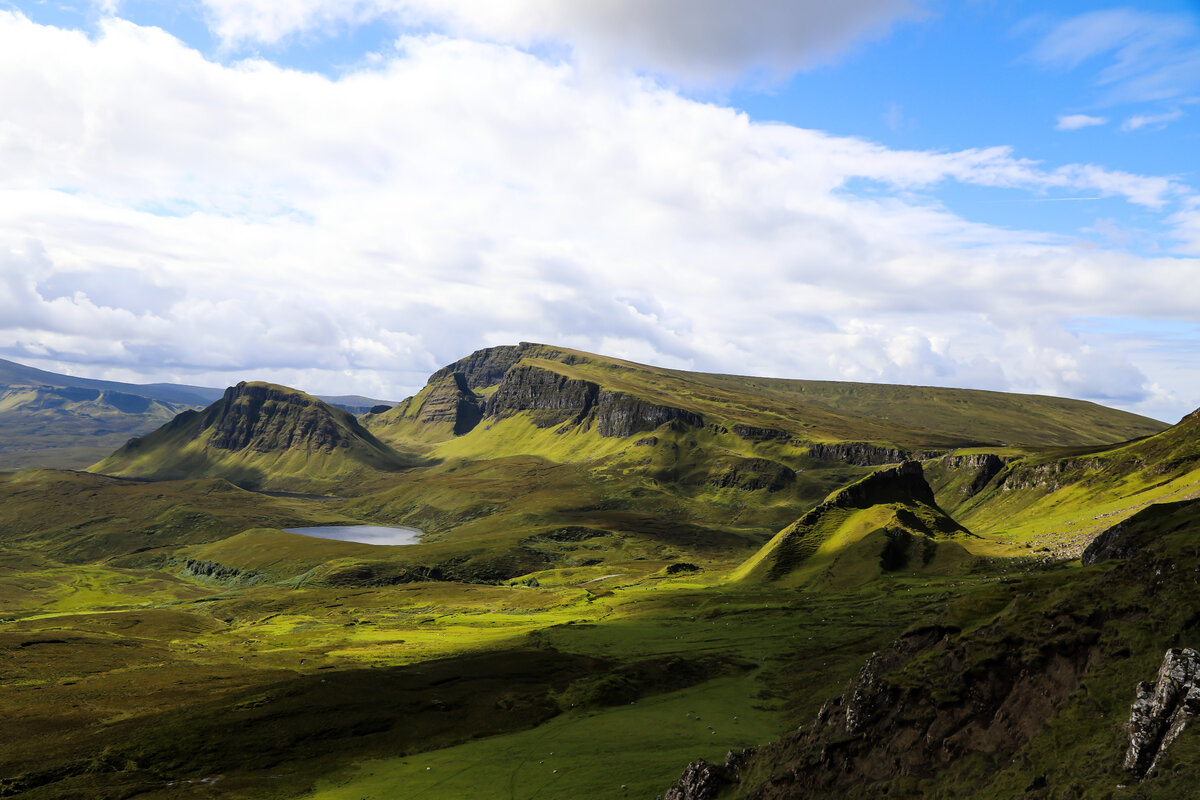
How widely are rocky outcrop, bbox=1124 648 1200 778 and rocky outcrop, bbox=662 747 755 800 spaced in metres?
27.0

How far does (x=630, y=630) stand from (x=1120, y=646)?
107 metres

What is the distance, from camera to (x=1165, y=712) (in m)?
32.1

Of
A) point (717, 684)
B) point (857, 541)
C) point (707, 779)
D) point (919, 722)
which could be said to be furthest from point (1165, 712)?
point (857, 541)

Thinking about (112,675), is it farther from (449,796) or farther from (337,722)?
(449,796)

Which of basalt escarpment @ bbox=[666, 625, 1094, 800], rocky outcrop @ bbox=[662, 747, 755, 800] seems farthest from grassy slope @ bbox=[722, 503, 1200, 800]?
rocky outcrop @ bbox=[662, 747, 755, 800]

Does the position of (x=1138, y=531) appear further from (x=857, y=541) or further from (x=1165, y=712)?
(x=857, y=541)

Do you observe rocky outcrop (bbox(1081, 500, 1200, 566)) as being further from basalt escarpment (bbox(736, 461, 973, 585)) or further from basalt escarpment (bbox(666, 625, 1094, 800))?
basalt escarpment (bbox(736, 461, 973, 585))

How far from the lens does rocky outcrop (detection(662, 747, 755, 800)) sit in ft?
169

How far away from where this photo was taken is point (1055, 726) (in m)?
39.5

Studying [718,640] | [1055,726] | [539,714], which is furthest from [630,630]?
[1055,726]

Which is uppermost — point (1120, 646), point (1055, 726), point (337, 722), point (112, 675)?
point (1120, 646)

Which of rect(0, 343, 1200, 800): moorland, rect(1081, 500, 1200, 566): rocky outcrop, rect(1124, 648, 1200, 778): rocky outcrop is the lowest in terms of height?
rect(0, 343, 1200, 800): moorland

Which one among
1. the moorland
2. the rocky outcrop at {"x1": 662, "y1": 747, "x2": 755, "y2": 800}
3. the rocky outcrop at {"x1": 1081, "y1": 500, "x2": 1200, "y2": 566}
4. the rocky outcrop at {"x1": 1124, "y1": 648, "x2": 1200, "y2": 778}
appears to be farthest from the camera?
the rocky outcrop at {"x1": 1081, "y1": 500, "x2": 1200, "y2": 566}

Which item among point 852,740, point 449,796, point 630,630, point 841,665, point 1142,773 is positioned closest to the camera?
point 1142,773
